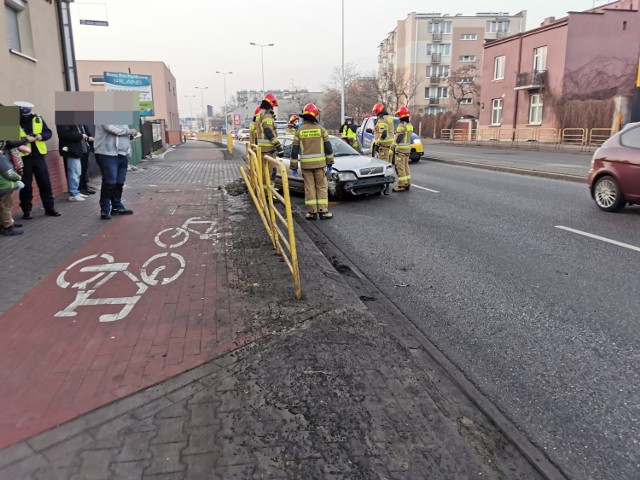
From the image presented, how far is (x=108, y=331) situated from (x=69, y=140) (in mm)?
7067

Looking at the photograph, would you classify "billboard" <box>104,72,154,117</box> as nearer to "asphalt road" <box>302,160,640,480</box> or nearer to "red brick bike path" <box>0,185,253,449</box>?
"asphalt road" <box>302,160,640,480</box>

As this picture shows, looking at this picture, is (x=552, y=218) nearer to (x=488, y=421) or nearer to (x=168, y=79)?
(x=488, y=421)

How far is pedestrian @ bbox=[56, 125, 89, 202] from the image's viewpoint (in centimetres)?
954

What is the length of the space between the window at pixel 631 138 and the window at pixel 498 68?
1439 inches

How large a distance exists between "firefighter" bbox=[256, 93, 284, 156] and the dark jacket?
3604 millimetres

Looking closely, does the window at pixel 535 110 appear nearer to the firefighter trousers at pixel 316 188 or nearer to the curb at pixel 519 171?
the curb at pixel 519 171

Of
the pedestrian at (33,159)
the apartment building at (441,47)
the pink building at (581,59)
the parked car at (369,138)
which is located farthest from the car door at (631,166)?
the apartment building at (441,47)

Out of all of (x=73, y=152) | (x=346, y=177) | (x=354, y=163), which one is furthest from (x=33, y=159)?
(x=354, y=163)

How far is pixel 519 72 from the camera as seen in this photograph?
39.0 m

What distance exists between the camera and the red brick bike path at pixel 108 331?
301cm

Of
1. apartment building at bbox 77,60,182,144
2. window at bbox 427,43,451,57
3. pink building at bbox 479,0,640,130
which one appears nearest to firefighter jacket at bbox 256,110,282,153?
pink building at bbox 479,0,640,130

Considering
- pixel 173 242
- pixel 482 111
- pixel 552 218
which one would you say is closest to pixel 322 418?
pixel 173 242

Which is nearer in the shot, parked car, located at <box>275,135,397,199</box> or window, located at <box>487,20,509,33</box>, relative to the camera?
parked car, located at <box>275,135,397,199</box>

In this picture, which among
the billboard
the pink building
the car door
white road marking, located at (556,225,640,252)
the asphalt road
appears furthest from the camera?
the pink building
